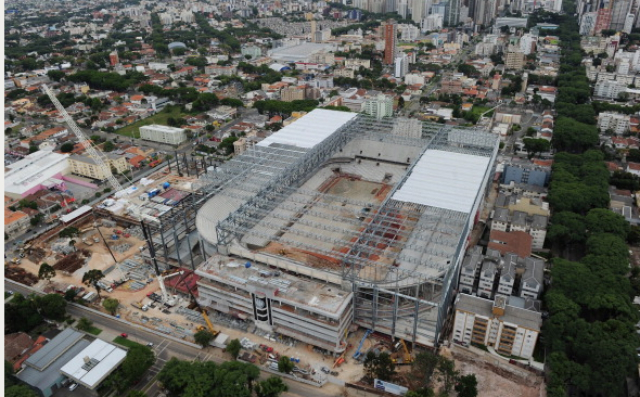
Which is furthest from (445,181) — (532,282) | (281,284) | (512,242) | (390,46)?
(390,46)

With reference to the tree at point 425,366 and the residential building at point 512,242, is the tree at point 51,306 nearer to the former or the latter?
the tree at point 425,366

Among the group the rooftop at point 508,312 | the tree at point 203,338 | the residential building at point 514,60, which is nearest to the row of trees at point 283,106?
the tree at point 203,338

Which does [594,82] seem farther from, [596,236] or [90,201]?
[90,201]

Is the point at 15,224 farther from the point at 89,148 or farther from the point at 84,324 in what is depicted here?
the point at 84,324

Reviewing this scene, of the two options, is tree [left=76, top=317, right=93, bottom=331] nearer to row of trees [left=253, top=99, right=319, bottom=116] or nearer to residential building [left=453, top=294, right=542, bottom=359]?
residential building [left=453, top=294, right=542, bottom=359]

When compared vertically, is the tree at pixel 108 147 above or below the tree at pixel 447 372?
above

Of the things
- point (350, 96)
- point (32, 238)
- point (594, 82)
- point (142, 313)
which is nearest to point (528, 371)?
point (142, 313)
